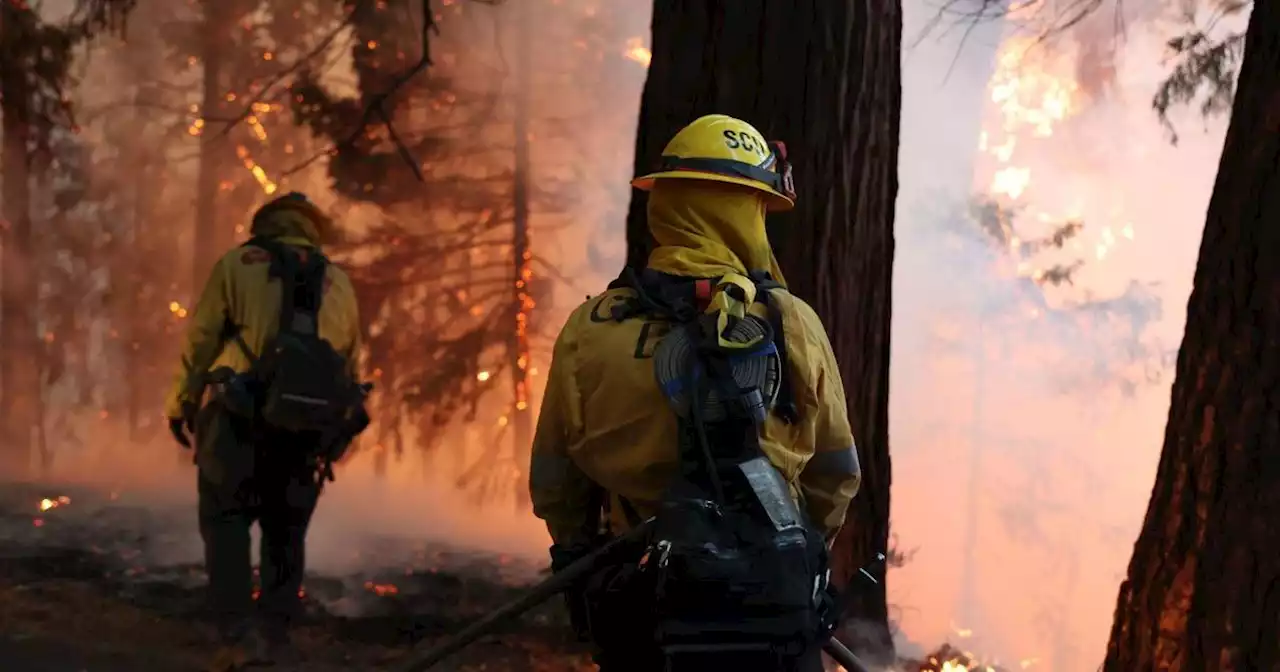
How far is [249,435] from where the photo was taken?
4398 millimetres

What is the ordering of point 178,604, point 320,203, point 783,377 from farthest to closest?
point 320,203 → point 178,604 → point 783,377

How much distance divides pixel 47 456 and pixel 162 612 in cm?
559

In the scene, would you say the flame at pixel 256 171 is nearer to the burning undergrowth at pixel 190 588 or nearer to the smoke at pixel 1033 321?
the burning undergrowth at pixel 190 588

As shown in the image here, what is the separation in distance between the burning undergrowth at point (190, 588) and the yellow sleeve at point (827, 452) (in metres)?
2.63

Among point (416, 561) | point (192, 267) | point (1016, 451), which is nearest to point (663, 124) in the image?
point (416, 561)

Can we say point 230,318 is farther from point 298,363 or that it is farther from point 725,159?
point 725,159

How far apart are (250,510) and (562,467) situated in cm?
277

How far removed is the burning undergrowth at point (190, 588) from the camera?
192 inches

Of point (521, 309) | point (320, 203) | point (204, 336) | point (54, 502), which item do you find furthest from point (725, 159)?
point (54, 502)

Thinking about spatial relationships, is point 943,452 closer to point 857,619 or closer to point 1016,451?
point 1016,451

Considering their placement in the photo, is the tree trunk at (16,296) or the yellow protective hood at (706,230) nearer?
the yellow protective hood at (706,230)

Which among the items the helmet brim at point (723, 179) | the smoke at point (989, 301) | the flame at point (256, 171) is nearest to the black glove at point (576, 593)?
the helmet brim at point (723, 179)

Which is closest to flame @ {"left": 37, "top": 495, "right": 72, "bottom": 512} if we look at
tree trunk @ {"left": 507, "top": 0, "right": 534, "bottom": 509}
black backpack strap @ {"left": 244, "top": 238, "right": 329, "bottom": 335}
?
tree trunk @ {"left": 507, "top": 0, "right": 534, "bottom": 509}

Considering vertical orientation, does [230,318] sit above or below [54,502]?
above
